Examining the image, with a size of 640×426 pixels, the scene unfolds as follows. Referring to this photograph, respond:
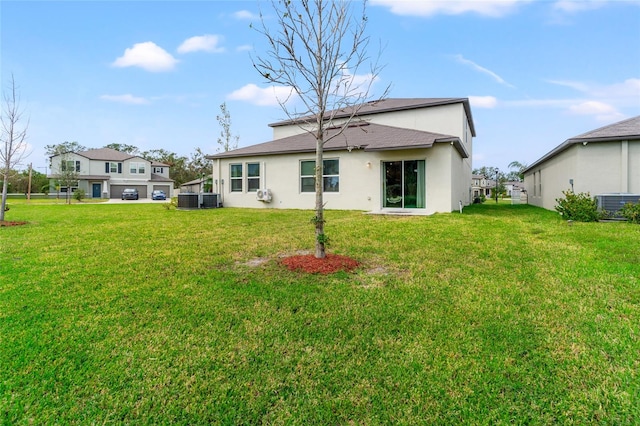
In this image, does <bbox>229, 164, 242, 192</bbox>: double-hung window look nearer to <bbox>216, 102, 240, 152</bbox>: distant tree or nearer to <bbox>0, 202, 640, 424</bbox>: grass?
<bbox>0, 202, 640, 424</bbox>: grass

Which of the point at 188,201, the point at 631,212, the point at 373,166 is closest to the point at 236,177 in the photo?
the point at 188,201

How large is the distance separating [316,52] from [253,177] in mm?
12345

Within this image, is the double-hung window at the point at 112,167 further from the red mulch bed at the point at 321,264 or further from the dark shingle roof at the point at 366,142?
the red mulch bed at the point at 321,264

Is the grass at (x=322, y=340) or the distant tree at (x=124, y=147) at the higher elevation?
the distant tree at (x=124, y=147)

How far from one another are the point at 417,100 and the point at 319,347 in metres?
19.6

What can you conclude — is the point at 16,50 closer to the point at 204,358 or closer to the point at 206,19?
the point at 206,19

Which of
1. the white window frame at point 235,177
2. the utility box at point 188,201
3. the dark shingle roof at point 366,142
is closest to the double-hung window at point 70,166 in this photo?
the utility box at point 188,201

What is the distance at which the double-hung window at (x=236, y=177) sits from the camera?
1712cm

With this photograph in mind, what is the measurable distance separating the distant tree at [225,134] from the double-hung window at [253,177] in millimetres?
15255

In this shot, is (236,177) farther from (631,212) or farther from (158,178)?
(158,178)

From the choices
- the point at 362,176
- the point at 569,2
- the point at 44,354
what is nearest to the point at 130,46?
the point at 362,176

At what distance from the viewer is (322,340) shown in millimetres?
2754

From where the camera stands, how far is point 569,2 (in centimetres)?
998

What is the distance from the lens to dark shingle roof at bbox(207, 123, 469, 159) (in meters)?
11.8
